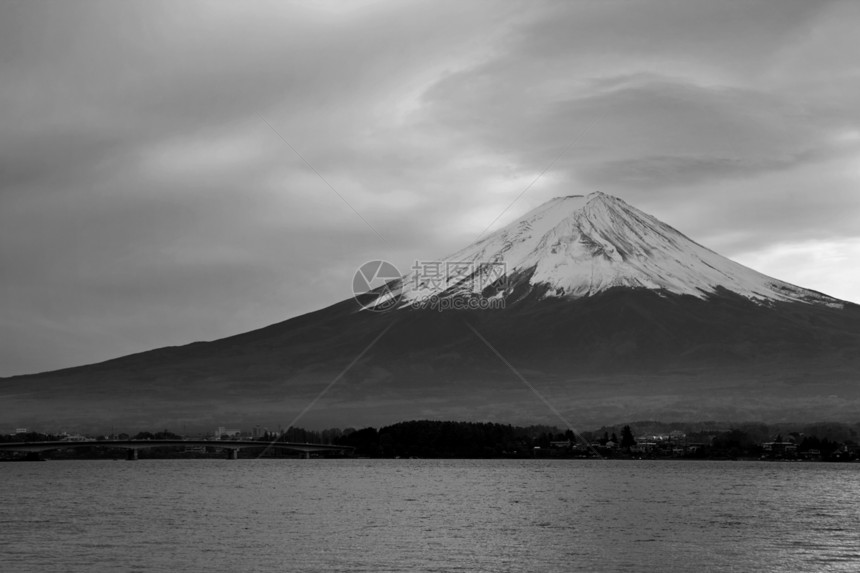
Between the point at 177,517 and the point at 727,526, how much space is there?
26.6m

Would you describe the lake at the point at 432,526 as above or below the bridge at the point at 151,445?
below

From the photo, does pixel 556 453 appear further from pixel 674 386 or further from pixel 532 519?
pixel 532 519

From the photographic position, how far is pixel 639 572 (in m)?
41.8

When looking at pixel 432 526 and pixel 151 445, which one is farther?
pixel 151 445

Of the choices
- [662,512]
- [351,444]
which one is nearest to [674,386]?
[351,444]

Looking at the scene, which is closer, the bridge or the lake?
the lake

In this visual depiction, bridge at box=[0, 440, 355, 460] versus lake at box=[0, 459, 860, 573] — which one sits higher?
bridge at box=[0, 440, 355, 460]

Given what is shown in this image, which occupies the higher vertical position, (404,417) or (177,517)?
(404,417)

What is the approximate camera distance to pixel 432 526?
5744 centimetres

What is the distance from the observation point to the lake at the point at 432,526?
1736 inches

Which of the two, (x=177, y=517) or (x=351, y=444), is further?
(x=351, y=444)

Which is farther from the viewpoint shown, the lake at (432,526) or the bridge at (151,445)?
the bridge at (151,445)

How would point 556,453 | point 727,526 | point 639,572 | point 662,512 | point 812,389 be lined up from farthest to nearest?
point 812,389 < point 556,453 < point 662,512 < point 727,526 < point 639,572

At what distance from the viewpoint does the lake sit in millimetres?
44094
